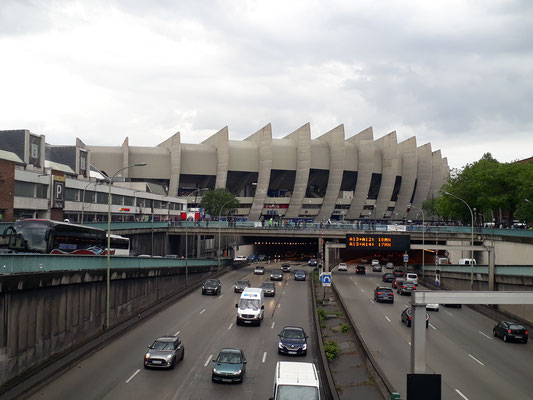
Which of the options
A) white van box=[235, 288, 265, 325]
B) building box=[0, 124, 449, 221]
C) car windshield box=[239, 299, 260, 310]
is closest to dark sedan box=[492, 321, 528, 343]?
white van box=[235, 288, 265, 325]

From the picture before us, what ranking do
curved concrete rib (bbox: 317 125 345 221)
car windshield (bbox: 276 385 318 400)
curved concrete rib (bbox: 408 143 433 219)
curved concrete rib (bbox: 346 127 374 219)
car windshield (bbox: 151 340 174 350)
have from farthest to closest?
1. curved concrete rib (bbox: 408 143 433 219)
2. curved concrete rib (bbox: 346 127 374 219)
3. curved concrete rib (bbox: 317 125 345 221)
4. car windshield (bbox: 151 340 174 350)
5. car windshield (bbox: 276 385 318 400)

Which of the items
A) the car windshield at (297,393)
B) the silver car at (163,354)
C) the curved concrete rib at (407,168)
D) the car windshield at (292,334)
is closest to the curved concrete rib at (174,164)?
the curved concrete rib at (407,168)

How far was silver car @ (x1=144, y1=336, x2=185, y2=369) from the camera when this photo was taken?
899 inches

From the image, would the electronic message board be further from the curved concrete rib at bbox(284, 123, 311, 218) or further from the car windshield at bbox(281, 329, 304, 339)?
the curved concrete rib at bbox(284, 123, 311, 218)

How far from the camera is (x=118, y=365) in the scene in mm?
23484

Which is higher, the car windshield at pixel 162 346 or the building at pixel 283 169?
the building at pixel 283 169

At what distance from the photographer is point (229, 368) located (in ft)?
70.2

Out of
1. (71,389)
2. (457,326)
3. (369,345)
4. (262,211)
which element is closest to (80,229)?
(71,389)

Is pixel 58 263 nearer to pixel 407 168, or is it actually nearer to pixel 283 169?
pixel 283 169

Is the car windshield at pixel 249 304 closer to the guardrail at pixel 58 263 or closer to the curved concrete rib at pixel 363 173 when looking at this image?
the guardrail at pixel 58 263

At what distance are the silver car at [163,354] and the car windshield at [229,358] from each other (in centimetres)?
247

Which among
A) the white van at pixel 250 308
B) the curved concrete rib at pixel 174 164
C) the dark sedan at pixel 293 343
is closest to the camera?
the dark sedan at pixel 293 343

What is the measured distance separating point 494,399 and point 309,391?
28.4 ft

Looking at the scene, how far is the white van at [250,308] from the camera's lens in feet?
110
